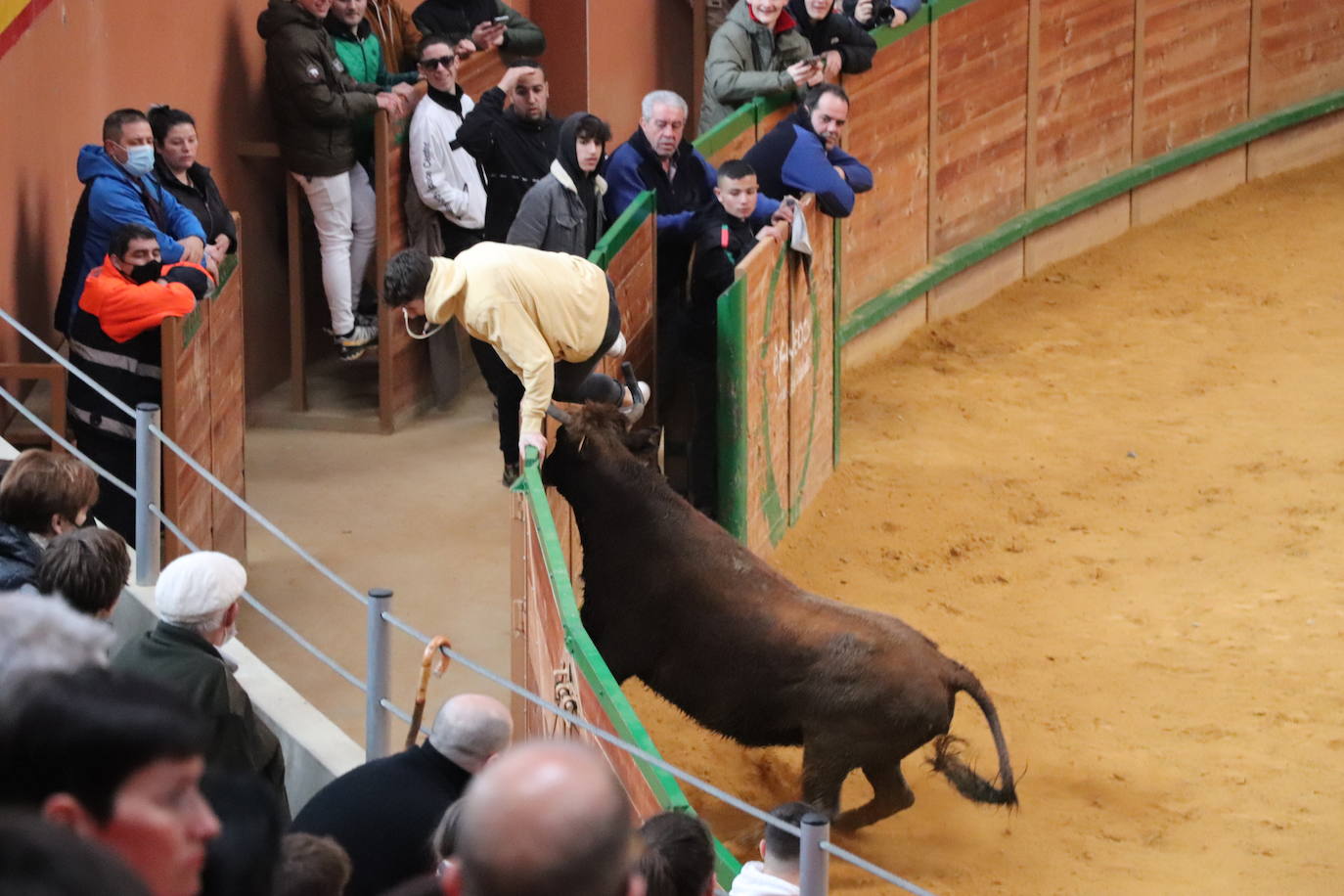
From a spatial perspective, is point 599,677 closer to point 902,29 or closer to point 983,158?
point 902,29

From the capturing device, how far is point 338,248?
431 inches

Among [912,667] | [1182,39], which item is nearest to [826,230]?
[912,667]

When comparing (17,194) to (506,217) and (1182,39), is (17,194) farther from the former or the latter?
(1182,39)

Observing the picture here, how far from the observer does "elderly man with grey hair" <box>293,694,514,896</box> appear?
13.7 ft

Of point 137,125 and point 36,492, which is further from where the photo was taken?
point 137,125

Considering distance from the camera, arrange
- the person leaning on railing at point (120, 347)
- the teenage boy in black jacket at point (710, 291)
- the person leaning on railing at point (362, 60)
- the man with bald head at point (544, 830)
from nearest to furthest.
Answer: the man with bald head at point (544, 830) → the person leaning on railing at point (120, 347) → the teenage boy in black jacket at point (710, 291) → the person leaning on railing at point (362, 60)

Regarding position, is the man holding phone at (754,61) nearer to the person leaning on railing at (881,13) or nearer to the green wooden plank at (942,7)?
the person leaning on railing at (881,13)

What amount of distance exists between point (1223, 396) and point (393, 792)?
9.29 meters

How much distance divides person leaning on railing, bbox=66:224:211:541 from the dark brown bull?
2.02m

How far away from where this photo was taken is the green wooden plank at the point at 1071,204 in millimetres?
12844

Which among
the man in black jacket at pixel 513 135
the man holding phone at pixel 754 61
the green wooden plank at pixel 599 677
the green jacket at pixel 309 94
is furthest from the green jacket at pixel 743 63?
the green wooden plank at pixel 599 677

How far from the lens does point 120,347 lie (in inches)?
323

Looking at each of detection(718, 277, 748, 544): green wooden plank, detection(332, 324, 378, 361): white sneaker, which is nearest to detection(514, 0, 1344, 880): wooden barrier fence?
detection(718, 277, 748, 544): green wooden plank

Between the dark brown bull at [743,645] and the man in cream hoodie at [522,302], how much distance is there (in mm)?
277
